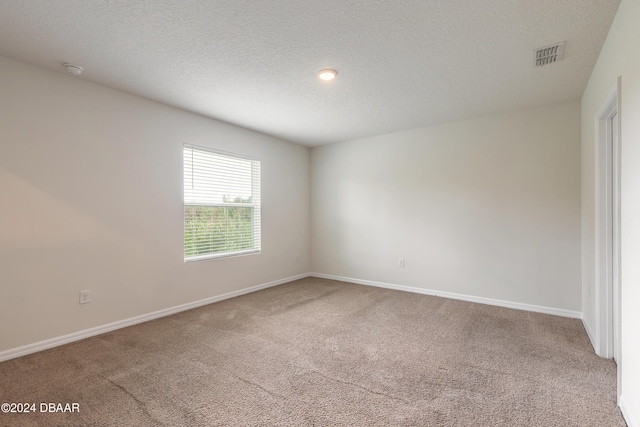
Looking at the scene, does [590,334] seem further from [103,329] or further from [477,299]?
[103,329]

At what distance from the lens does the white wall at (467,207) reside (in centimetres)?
348

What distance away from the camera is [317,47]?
2.32 m

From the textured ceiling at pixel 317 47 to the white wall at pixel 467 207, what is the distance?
1.91 feet

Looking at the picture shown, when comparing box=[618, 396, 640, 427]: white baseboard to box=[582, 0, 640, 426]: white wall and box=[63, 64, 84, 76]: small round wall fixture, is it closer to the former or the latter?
box=[582, 0, 640, 426]: white wall

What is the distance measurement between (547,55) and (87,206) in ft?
14.1

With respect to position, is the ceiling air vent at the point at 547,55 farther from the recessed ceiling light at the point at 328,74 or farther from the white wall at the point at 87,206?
the white wall at the point at 87,206

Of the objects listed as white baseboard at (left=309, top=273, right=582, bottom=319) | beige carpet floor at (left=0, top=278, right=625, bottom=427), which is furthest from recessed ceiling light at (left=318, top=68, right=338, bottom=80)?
white baseboard at (left=309, top=273, right=582, bottom=319)

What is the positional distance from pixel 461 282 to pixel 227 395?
11.0ft

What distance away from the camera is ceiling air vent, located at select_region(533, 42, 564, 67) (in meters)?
2.33

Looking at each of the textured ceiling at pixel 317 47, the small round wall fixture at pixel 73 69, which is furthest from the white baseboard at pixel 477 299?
the small round wall fixture at pixel 73 69

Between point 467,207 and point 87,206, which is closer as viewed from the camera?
point 87,206

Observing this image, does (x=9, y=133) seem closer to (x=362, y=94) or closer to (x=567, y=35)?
(x=362, y=94)

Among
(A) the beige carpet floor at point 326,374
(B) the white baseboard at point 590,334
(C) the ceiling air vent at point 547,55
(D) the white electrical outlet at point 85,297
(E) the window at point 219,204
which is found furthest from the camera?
(E) the window at point 219,204

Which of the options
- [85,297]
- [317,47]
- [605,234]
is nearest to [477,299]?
[605,234]
